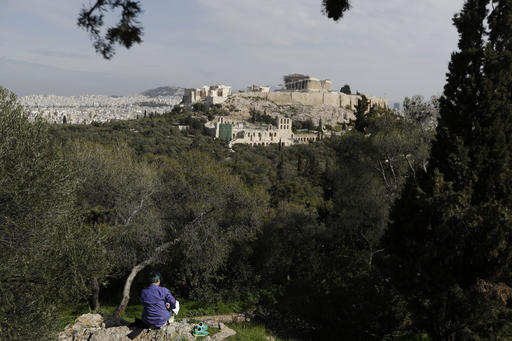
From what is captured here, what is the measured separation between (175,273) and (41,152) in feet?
19.0

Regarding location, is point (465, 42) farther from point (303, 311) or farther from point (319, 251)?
point (319, 251)

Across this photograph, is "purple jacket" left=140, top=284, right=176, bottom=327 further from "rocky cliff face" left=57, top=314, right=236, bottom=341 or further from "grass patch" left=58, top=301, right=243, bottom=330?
"grass patch" left=58, top=301, right=243, bottom=330

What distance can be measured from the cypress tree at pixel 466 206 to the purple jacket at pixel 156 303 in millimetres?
4466

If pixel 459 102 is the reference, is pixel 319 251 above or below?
below

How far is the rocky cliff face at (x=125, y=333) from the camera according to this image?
5.47 meters

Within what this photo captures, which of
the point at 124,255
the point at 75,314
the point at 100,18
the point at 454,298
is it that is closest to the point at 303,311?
the point at 454,298

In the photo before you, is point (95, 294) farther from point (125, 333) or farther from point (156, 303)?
point (156, 303)

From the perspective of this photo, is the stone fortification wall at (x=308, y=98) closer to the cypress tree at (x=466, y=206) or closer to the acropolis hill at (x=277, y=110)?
the acropolis hill at (x=277, y=110)

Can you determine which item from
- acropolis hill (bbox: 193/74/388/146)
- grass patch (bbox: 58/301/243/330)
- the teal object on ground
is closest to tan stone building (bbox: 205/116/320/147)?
acropolis hill (bbox: 193/74/388/146)

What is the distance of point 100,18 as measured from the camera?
194 inches

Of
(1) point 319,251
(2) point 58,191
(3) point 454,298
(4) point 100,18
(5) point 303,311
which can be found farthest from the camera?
(1) point 319,251

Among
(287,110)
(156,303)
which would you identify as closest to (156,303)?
(156,303)

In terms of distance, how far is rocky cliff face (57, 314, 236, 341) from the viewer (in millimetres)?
5473

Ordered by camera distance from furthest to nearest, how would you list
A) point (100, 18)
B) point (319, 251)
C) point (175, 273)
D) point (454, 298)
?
point (319, 251) → point (175, 273) → point (454, 298) → point (100, 18)
